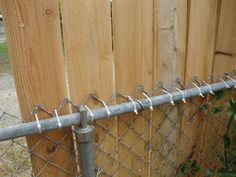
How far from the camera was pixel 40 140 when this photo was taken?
1.15 meters

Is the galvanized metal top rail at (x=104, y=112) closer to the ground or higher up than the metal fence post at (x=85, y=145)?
higher up

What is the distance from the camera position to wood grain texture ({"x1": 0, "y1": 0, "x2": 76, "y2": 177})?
97 centimetres

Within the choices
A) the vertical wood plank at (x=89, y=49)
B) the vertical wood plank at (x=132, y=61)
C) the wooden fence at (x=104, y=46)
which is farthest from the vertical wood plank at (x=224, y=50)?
the vertical wood plank at (x=89, y=49)

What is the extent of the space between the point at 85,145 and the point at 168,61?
531mm

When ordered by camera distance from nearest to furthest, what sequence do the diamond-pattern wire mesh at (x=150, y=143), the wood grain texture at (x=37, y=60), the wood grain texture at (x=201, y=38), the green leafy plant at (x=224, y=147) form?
1. the wood grain texture at (x=37, y=60)
2. the diamond-pattern wire mesh at (x=150, y=143)
3. the wood grain texture at (x=201, y=38)
4. the green leafy plant at (x=224, y=147)

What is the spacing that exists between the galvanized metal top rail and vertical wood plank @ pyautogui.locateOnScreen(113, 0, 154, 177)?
0.08 metres

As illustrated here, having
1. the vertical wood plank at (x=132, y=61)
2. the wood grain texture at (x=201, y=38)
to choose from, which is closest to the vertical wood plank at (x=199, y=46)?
the wood grain texture at (x=201, y=38)

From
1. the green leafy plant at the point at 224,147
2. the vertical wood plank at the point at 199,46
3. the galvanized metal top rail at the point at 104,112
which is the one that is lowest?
the green leafy plant at the point at 224,147

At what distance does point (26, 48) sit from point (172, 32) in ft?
2.07

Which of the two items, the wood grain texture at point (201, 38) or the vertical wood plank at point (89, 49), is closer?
the vertical wood plank at point (89, 49)

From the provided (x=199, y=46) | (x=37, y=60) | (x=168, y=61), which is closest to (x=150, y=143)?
(x=168, y=61)

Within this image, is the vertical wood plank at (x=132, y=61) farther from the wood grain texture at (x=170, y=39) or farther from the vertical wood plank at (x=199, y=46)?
the vertical wood plank at (x=199, y=46)

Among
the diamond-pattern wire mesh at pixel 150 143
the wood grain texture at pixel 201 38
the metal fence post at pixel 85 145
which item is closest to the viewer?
the metal fence post at pixel 85 145

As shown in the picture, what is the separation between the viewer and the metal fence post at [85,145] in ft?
3.60
